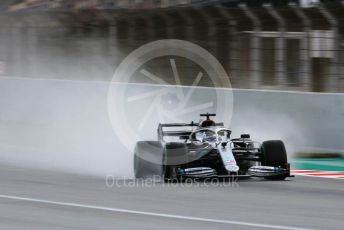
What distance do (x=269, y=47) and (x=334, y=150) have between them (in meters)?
4.02

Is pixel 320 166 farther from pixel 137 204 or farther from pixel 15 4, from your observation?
pixel 15 4

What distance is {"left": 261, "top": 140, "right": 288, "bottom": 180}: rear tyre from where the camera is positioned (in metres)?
11.3

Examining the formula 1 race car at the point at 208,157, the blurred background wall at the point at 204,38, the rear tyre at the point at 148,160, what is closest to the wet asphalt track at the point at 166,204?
the formula 1 race car at the point at 208,157

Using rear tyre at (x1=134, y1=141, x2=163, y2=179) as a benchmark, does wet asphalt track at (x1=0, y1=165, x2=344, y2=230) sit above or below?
below

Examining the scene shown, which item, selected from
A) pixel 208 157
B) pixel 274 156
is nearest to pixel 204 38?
pixel 274 156

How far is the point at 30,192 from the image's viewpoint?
1011cm

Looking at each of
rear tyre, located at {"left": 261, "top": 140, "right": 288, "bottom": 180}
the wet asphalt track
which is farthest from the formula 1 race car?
the wet asphalt track

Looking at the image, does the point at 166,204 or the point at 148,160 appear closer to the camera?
the point at 166,204

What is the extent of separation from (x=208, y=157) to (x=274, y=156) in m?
0.92

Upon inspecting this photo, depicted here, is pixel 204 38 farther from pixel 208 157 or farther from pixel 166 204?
pixel 166 204

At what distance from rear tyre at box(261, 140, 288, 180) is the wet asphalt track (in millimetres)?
275

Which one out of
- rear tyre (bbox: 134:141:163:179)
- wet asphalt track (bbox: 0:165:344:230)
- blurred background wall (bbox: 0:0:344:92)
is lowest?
wet asphalt track (bbox: 0:165:344:230)

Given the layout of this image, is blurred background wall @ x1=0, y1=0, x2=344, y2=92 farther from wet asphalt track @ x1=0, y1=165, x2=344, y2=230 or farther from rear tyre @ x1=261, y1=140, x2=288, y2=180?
wet asphalt track @ x1=0, y1=165, x2=344, y2=230

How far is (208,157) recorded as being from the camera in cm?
1113
